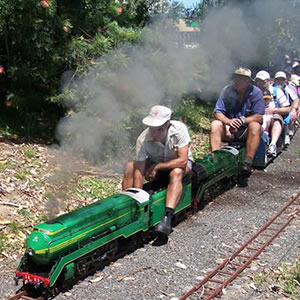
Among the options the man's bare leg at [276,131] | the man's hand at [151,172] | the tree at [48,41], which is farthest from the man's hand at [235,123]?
the man's hand at [151,172]

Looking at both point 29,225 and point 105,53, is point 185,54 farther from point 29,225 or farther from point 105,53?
point 29,225

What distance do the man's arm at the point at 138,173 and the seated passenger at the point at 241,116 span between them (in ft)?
7.00

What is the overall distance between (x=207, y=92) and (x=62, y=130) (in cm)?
373

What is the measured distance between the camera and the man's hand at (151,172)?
588 centimetres

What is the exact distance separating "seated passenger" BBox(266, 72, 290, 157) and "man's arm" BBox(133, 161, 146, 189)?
13.0 ft

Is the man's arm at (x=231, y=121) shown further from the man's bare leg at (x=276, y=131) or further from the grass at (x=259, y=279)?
the grass at (x=259, y=279)

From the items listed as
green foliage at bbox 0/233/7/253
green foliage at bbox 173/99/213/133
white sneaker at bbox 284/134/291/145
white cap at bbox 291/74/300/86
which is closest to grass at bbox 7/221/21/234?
green foliage at bbox 0/233/7/253

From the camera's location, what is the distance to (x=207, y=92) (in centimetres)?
1064

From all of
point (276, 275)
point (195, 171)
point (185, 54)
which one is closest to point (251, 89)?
point (185, 54)

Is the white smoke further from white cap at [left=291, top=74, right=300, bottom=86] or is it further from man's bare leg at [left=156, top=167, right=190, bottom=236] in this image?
white cap at [left=291, top=74, right=300, bottom=86]

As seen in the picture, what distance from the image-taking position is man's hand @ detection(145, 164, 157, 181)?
588 centimetres

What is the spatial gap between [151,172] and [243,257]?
1359 mm

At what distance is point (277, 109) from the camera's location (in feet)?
31.4

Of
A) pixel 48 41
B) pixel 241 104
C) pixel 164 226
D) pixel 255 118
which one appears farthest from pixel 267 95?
pixel 164 226
